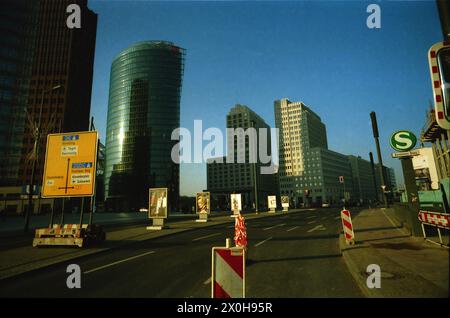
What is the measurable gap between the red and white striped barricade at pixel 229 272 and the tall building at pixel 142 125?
111m

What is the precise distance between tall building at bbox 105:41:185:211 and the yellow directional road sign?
100412mm

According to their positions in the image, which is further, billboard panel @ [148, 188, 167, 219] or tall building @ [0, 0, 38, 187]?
tall building @ [0, 0, 38, 187]

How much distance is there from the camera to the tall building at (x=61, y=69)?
323 ft

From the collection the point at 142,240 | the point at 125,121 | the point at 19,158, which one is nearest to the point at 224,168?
the point at 125,121

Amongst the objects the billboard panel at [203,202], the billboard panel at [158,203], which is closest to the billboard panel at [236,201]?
the billboard panel at [203,202]

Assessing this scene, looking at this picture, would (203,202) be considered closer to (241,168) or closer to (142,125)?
(142,125)

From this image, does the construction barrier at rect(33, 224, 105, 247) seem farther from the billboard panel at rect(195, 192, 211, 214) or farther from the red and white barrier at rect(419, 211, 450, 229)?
the billboard panel at rect(195, 192, 211, 214)

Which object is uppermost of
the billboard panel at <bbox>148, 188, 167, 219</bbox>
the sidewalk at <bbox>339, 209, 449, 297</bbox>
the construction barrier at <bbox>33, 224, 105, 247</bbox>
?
the billboard panel at <bbox>148, 188, 167, 219</bbox>

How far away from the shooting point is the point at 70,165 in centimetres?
1288

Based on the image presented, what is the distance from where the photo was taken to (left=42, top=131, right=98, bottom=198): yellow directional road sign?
12695 mm

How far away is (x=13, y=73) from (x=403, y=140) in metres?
102

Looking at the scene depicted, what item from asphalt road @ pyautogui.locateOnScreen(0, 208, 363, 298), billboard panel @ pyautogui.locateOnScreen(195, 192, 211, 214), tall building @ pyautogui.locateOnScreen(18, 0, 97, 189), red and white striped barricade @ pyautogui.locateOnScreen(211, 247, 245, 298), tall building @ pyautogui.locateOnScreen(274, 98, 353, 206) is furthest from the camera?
tall building @ pyautogui.locateOnScreen(274, 98, 353, 206)

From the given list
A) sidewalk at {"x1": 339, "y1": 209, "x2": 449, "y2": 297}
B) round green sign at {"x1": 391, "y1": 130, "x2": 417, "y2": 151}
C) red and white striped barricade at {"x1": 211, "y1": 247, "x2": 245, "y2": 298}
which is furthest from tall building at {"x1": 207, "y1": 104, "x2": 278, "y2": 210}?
red and white striped barricade at {"x1": 211, "y1": 247, "x2": 245, "y2": 298}
